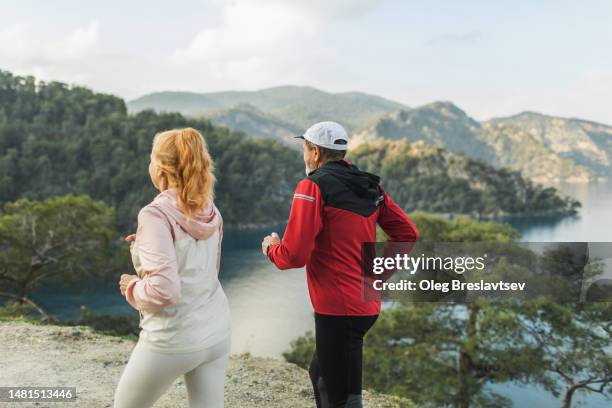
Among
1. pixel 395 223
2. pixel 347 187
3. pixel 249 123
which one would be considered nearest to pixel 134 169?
pixel 395 223

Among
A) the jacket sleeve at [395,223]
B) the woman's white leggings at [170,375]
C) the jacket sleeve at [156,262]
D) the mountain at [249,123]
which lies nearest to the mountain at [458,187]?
the jacket sleeve at [395,223]

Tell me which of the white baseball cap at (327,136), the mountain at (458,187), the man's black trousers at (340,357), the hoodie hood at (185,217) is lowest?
the mountain at (458,187)

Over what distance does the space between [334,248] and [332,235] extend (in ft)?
0.18

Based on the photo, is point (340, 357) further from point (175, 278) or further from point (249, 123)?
point (249, 123)

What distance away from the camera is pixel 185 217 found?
5.62 feet

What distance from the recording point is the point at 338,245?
2.06m

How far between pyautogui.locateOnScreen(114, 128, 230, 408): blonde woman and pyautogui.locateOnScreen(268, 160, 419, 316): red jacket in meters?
0.32

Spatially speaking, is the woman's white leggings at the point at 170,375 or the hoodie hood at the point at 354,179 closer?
the woman's white leggings at the point at 170,375

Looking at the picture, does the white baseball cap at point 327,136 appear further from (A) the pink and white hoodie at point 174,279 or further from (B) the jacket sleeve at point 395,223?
(A) the pink and white hoodie at point 174,279

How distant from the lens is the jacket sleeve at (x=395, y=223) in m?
2.30

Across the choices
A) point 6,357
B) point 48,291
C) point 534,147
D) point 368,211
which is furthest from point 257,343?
point 534,147

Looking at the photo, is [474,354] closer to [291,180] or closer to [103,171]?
[103,171]

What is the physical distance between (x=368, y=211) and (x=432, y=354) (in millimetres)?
9917

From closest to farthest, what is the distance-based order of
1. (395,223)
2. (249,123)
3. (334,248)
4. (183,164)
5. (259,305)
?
1. (183,164)
2. (334,248)
3. (395,223)
4. (259,305)
5. (249,123)
